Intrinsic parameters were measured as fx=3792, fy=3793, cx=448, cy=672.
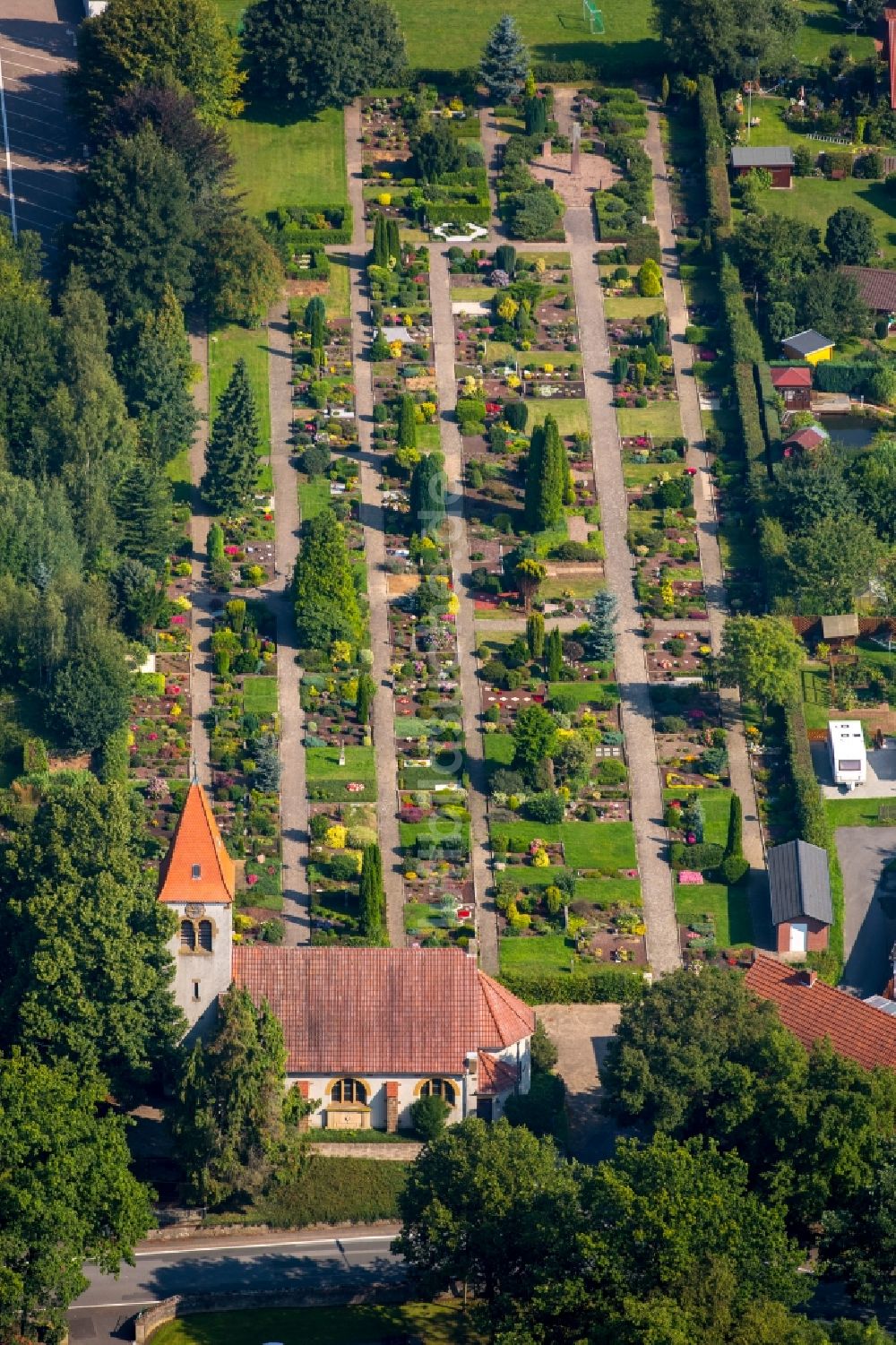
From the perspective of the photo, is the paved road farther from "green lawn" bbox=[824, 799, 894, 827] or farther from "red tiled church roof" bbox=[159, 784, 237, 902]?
"green lawn" bbox=[824, 799, 894, 827]

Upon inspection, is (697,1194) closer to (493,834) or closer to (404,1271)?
(404,1271)

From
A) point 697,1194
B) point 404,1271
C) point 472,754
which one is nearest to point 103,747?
point 472,754

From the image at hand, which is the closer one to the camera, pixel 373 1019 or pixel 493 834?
pixel 373 1019

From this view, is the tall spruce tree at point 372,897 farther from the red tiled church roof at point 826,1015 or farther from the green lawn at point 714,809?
the red tiled church roof at point 826,1015

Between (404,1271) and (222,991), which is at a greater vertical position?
(222,991)

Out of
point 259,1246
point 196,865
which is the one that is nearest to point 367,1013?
point 196,865

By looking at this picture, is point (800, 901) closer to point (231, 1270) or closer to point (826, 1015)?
point (826, 1015)

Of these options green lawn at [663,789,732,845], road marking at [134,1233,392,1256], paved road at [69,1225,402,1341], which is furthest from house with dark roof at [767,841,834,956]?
road marking at [134,1233,392,1256]
